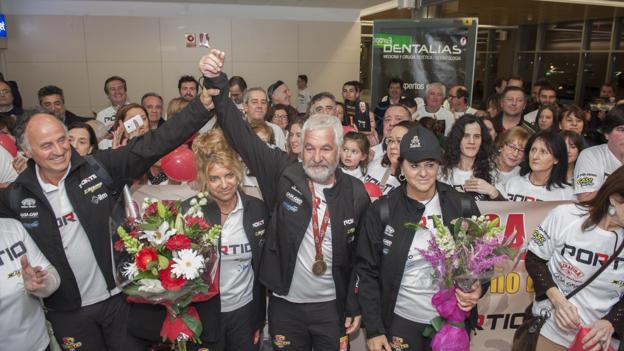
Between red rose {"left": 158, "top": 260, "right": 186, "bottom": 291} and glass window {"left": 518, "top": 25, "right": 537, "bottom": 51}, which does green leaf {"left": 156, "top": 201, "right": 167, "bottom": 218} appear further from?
glass window {"left": 518, "top": 25, "right": 537, "bottom": 51}

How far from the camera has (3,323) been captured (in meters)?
2.10

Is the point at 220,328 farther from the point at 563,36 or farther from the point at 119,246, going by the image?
the point at 563,36

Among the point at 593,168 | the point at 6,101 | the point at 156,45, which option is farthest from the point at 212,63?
the point at 156,45

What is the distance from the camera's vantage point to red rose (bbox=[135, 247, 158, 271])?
196 cm

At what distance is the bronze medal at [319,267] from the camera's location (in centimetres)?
245

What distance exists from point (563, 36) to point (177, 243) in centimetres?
1708

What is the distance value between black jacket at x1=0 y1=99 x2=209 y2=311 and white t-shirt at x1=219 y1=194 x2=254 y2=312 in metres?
0.57

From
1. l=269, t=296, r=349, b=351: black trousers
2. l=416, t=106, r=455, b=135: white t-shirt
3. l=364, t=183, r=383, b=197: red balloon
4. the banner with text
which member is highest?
the banner with text

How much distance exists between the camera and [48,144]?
233cm

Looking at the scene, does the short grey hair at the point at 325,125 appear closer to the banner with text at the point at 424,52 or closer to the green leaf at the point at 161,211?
the green leaf at the point at 161,211

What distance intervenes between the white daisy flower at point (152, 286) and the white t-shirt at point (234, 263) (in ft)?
1.74

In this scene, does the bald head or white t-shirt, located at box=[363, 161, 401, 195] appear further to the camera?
white t-shirt, located at box=[363, 161, 401, 195]

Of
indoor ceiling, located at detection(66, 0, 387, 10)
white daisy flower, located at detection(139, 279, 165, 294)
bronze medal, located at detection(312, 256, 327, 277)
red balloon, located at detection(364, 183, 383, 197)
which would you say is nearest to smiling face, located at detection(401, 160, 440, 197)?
bronze medal, located at detection(312, 256, 327, 277)

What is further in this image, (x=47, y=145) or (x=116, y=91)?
(x=116, y=91)
